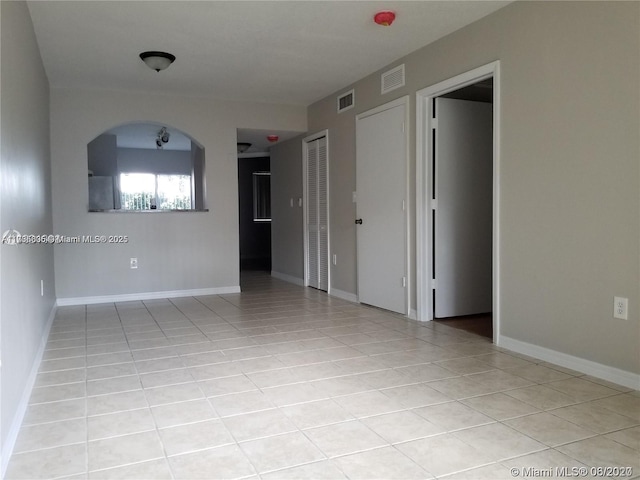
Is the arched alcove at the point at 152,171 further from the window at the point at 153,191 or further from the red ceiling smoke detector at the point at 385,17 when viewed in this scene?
the red ceiling smoke detector at the point at 385,17

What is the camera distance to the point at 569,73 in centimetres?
296

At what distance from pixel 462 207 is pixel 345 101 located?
1.92m

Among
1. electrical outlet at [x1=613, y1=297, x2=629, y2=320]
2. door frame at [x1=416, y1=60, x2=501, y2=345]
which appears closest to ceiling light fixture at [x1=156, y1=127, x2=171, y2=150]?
door frame at [x1=416, y1=60, x2=501, y2=345]

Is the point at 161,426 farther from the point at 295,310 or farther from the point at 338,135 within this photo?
the point at 338,135

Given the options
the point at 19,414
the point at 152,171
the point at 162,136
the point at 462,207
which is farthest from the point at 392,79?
the point at 152,171

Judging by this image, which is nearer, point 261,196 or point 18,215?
point 18,215

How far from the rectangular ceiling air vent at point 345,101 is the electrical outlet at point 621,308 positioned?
3.50 meters

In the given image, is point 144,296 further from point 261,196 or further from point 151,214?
point 261,196

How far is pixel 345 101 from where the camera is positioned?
557 cm

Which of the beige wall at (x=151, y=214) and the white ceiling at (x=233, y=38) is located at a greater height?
the white ceiling at (x=233, y=38)

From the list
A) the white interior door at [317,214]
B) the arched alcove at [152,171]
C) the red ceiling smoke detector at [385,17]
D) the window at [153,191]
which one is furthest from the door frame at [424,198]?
the window at [153,191]

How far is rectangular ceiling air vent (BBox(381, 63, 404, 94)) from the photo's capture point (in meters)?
4.56

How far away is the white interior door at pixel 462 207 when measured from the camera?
4434mm

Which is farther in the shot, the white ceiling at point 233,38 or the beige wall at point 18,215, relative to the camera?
the white ceiling at point 233,38
